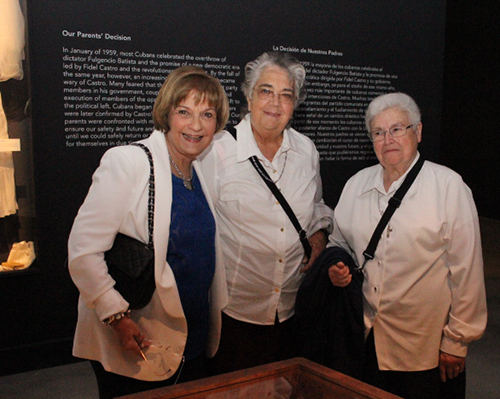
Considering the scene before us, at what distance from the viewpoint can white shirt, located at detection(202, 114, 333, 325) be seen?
249 centimetres

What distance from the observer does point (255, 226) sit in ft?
8.14

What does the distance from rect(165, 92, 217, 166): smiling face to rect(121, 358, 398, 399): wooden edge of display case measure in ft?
3.06

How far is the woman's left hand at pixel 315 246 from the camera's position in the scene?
2584 mm

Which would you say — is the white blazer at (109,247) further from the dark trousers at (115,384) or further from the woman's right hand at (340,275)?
the woman's right hand at (340,275)

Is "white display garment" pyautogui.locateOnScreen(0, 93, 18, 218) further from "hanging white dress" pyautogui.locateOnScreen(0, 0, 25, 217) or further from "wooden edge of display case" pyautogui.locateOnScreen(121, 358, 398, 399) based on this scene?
"wooden edge of display case" pyautogui.locateOnScreen(121, 358, 398, 399)

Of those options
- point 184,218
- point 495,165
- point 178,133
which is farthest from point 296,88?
point 495,165

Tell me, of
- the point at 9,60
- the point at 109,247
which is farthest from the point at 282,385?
the point at 9,60

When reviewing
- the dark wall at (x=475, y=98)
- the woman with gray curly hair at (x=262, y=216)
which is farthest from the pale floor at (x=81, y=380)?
the dark wall at (x=475, y=98)

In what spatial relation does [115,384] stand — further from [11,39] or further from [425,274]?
[11,39]

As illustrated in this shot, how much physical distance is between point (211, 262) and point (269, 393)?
75 cm

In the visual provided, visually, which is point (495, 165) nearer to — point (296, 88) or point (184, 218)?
point (296, 88)

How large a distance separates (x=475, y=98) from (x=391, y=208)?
857 cm

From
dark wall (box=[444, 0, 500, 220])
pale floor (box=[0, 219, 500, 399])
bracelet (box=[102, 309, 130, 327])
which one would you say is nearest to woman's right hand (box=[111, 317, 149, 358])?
bracelet (box=[102, 309, 130, 327])

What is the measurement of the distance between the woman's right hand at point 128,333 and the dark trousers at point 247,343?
71 cm
